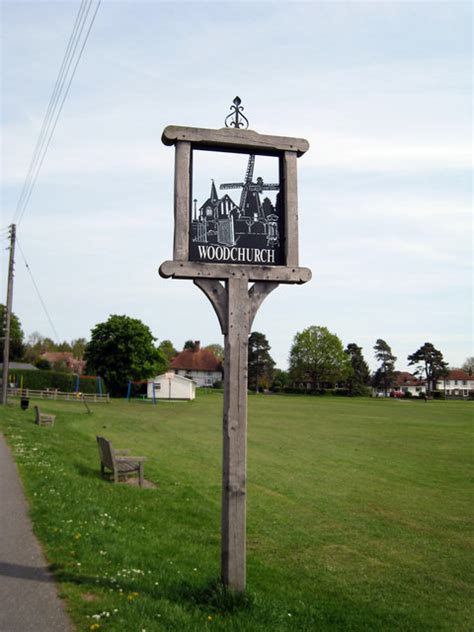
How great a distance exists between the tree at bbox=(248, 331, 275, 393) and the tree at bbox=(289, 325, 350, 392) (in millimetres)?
4576

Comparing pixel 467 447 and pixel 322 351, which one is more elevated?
pixel 322 351

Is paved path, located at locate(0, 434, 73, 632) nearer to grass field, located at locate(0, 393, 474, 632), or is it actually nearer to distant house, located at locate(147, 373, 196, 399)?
grass field, located at locate(0, 393, 474, 632)

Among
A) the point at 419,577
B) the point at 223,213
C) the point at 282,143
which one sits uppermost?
the point at 282,143

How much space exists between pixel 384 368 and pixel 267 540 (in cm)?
12750

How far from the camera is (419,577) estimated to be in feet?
29.6

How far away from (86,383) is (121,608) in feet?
221

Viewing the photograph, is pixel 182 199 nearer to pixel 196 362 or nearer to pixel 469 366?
pixel 196 362

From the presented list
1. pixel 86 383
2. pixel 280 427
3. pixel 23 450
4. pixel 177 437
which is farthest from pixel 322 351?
pixel 23 450

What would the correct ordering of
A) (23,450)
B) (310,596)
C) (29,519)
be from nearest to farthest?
1. (310,596)
2. (29,519)
3. (23,450)

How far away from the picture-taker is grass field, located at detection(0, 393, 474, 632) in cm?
611

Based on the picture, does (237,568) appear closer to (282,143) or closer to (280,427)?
(282,143)

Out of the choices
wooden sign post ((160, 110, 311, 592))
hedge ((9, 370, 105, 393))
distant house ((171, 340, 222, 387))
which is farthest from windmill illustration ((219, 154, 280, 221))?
distant house ((171, 340, 222, 387))

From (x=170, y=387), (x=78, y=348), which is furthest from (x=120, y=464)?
(x=78, y=348)

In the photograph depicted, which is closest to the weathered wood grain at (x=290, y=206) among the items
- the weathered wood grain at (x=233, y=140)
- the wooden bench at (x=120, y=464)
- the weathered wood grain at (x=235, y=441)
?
Answer: the weathered wood grain at (x=233, y=140)
